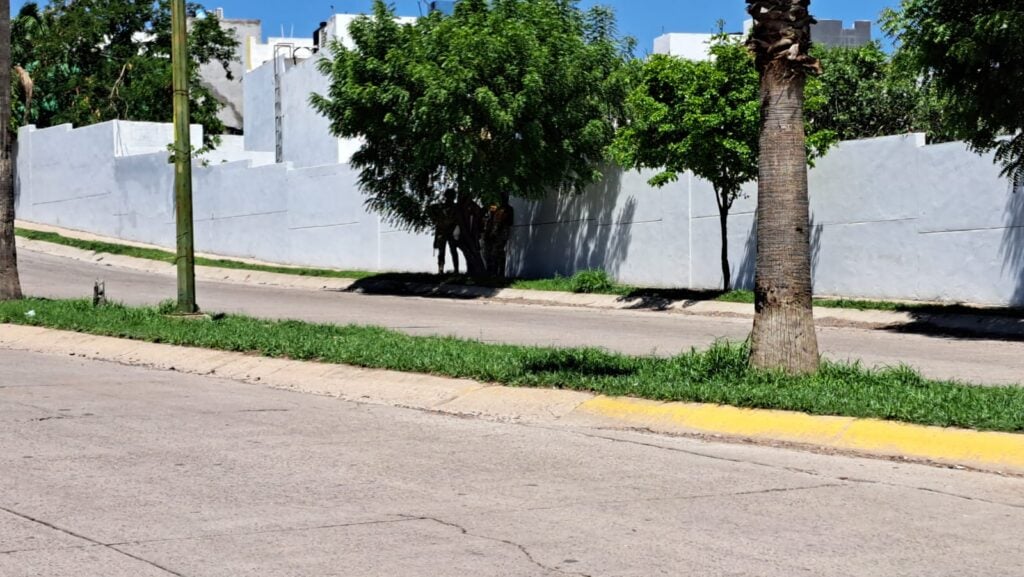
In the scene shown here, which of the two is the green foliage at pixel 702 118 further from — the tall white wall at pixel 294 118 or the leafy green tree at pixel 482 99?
the tall white wall at pixel 294 118

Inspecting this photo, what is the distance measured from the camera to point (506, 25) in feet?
91.8

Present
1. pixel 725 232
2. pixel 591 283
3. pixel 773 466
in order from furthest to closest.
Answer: pixel 591 283
pixel 725 232
pixel 773 466

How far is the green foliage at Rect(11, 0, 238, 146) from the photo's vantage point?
52875mm

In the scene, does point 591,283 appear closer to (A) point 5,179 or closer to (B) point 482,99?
(B) point 482,99

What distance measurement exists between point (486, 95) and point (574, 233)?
18.6 feet

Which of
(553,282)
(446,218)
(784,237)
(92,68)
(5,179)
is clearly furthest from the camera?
(92,68)

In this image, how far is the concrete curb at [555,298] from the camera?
20406 mm

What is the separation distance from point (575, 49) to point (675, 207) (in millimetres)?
4048

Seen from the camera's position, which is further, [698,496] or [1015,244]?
[1015,244]

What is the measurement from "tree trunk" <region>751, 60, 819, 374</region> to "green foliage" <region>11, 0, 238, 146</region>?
43505 millimetres

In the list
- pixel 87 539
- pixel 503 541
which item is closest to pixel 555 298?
pixel 503 541

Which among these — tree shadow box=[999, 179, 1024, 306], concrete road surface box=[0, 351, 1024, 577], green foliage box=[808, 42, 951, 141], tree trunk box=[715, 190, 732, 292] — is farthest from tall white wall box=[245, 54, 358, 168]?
concrete road surface box=[0, 351, 1024, 577]

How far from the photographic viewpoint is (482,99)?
88.6ft

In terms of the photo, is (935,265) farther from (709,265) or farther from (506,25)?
(506,25)
